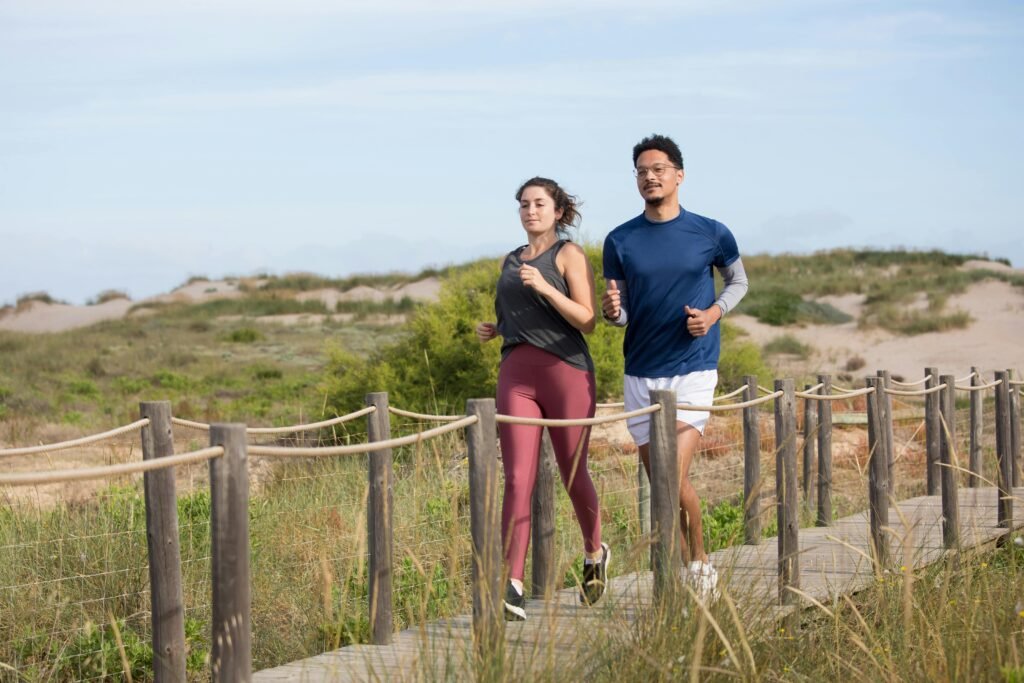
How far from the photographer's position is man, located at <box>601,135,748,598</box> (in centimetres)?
548

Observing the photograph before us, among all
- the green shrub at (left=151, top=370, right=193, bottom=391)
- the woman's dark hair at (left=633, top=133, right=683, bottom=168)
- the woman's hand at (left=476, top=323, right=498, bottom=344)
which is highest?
the woman's dark hair at (left=633, top=133, right=683, bottom=168)

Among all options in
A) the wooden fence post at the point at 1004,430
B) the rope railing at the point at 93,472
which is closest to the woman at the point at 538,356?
the rope railing at the point at 93,472

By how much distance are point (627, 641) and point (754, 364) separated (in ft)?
42.3

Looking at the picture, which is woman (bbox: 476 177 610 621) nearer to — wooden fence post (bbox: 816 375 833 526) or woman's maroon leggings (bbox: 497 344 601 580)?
woman's maroon leggings (bbox: 497 344 601 580)

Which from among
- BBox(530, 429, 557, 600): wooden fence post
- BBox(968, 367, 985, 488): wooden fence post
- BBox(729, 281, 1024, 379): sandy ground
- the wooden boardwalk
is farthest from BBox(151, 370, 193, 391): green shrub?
BBox(530, 429, 557, 600): wooden fence post

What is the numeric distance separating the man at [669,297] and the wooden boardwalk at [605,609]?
0.62 metres

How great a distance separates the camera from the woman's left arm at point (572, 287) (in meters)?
5.32

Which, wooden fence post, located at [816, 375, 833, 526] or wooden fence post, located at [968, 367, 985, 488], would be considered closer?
wooden fence post, located at [816, 375, 833, 526]

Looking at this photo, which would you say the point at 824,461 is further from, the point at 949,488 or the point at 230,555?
the point at 230,555

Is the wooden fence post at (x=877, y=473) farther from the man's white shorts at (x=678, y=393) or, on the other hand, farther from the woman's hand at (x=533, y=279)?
the woman's hand at (x=533, y=279)

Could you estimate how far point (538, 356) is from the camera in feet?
18.1

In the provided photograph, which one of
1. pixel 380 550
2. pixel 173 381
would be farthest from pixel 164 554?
pixel 173 381

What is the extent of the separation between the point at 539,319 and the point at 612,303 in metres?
0.33

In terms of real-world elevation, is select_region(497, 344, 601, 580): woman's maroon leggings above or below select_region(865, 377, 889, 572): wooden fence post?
above
